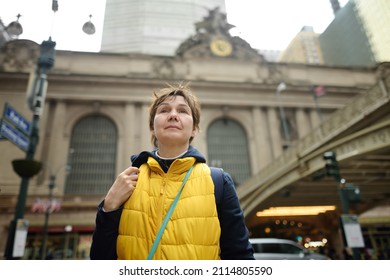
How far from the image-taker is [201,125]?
993 inches

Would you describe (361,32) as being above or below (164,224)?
above

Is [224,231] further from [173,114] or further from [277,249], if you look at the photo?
[277,249]

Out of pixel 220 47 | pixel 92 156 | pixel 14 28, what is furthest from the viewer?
Result: pixel 220 47

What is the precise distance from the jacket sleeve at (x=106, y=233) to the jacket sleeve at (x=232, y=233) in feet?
1.86

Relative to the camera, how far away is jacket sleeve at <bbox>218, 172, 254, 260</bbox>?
150 centimetres

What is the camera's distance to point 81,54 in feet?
84.9

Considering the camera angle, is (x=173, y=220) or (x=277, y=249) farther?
(x=277, y=249)

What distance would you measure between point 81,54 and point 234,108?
50.9 ft

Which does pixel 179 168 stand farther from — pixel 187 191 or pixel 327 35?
pixel 327 35

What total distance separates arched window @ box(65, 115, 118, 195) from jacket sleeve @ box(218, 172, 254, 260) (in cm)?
2274

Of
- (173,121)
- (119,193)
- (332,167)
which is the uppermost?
(332,167)

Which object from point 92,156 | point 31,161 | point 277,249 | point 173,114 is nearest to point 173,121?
point 173,114

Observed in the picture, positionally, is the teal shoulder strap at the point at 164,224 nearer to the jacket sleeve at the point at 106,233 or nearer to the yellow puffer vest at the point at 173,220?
the yellow puffer vest at the point at 173,220

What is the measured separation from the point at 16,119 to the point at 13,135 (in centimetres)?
37
